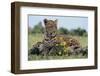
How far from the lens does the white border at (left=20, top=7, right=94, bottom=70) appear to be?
1.67 meters

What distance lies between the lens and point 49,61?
5.76 ft

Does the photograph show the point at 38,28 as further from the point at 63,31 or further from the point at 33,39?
the point at 63,31

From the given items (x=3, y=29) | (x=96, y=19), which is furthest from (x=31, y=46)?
(x=96, y=19)

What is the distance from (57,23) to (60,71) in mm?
350

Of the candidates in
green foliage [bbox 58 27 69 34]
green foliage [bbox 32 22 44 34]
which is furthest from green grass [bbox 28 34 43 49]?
green foliage [bbox 58 27 69 34]

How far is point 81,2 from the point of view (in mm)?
1884

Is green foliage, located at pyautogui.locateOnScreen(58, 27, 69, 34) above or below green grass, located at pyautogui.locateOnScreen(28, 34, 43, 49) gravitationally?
above

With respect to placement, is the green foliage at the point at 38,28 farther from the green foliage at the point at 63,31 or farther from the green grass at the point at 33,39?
the green foliage at the point at 63,31

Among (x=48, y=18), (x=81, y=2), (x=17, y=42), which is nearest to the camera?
(x=17, y=42)

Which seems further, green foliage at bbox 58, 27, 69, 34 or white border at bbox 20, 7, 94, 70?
green foliage at bbox 58, 27, 69, 34

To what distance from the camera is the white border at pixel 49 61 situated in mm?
1666

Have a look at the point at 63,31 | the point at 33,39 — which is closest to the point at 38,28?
the point at 33,39

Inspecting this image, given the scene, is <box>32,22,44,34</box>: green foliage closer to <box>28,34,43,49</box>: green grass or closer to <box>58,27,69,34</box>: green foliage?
<box>28,34,43,49</box>: green grass

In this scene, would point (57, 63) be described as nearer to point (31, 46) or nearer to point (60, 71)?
point (60, 71)
